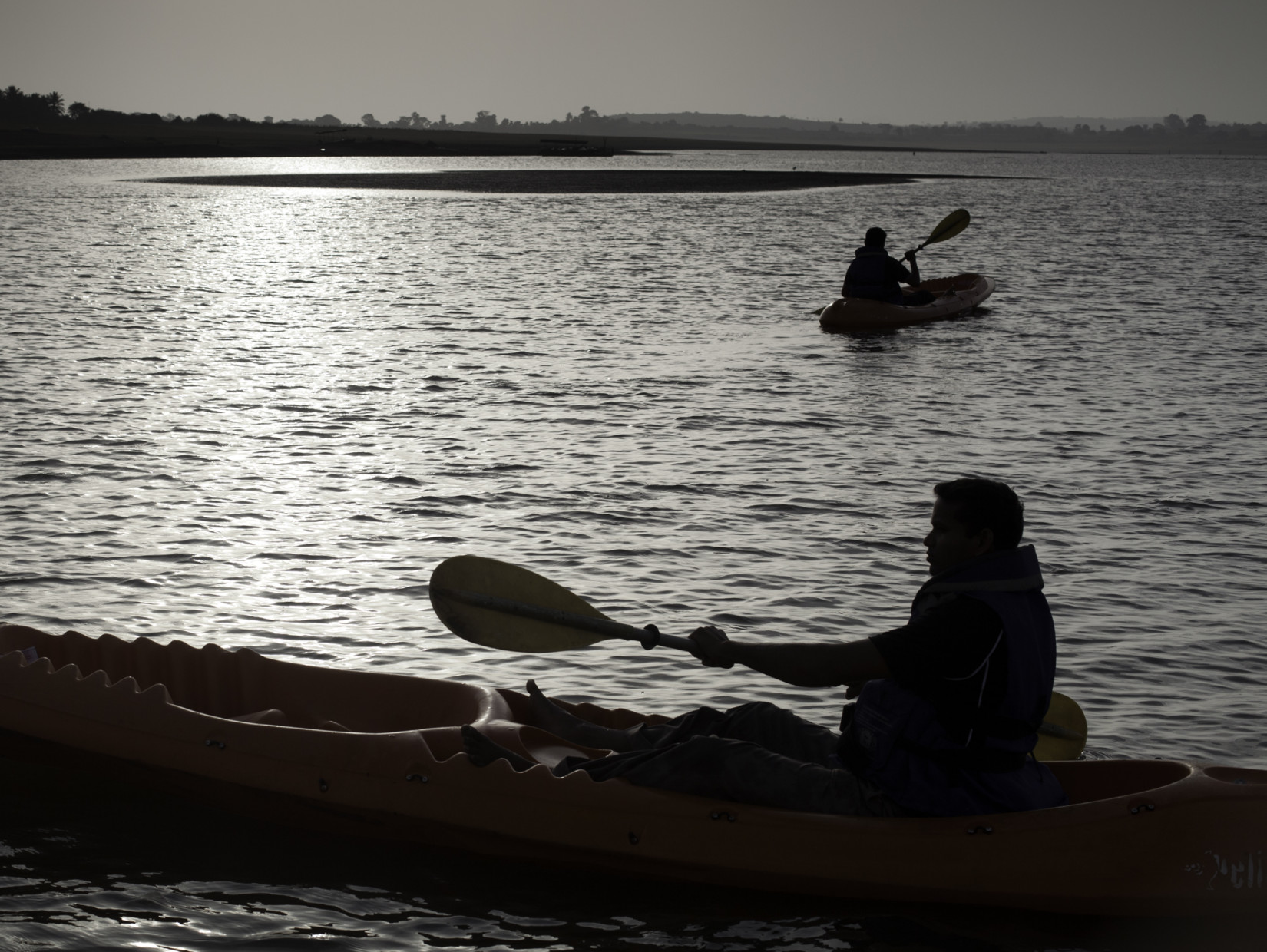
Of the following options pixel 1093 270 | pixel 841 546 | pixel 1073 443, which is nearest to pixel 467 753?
pixel 841 546

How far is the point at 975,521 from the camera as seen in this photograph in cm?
361

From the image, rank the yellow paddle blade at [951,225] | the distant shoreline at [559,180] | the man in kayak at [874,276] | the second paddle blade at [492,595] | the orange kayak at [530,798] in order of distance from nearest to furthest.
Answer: the orange kayak at [530,798]
the second paddle blade at [492,595]
the man in kayak at [874,276]
the yellow paddle blade at [951,225]
the distant shoreline at [559,180]

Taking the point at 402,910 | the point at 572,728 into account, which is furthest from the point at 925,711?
the point at 402,910

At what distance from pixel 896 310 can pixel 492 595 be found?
1318 cm

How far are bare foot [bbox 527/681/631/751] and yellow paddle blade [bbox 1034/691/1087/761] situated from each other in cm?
150

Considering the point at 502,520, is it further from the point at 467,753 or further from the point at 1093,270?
the point at 1093,270

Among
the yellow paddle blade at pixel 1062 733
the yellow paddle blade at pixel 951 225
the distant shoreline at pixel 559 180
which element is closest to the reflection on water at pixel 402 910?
the yellow paddle blade at pixel 1062 733

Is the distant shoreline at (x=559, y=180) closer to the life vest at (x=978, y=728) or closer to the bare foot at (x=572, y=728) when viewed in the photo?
the bare foot at (x=572, y=728)

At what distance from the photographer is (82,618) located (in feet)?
21.3

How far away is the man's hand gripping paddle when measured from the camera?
4.79 meters

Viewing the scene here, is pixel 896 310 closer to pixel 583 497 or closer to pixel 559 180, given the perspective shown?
pixel 583 497

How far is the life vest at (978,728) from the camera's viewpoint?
11.8ft

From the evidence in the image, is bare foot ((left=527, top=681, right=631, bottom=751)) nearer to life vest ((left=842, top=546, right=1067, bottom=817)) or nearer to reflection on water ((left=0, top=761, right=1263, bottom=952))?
reflection on water ((left=0, top=761, right=1263, bottom=952))

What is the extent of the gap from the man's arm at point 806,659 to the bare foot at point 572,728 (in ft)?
2.44
